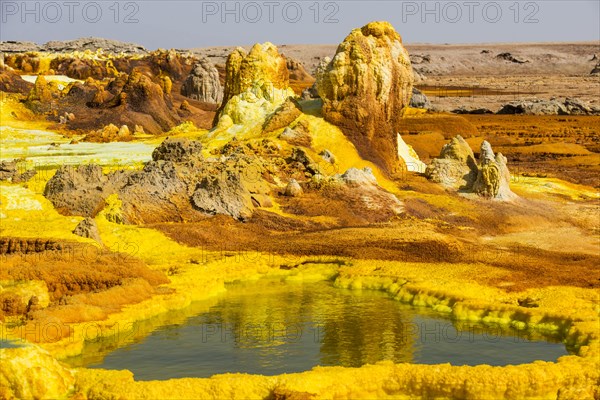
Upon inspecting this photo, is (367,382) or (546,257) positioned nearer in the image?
(367,382)

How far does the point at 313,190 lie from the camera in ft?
95.8

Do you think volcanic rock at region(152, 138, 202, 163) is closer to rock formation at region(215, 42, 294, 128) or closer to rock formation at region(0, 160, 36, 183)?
rock formation at region(0, 160, 36, 183)

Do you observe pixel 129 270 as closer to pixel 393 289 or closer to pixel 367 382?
pixel 393 289

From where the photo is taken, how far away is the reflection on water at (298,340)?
16172 millimetres

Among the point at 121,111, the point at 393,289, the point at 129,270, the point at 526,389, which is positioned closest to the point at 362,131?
the point at 393,289

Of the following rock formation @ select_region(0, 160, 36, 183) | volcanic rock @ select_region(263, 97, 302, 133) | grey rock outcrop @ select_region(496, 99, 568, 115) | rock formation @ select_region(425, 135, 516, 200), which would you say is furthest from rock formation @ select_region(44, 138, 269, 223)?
grey rock outcrop @ select_region(496, 99, 568, 115)

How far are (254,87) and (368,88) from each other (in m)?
6.42

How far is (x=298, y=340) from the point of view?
1761 centimetres

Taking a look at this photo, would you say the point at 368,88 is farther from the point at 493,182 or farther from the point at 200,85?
the point at 200,85

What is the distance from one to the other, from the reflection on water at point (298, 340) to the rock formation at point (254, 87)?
16.3 m

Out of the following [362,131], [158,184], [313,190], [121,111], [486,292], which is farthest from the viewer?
→ [121,111]

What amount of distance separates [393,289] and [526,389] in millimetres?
7126

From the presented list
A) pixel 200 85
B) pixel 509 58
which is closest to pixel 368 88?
pixel 200 85

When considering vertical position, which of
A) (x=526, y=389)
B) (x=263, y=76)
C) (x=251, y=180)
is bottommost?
(x=526, y=389)
